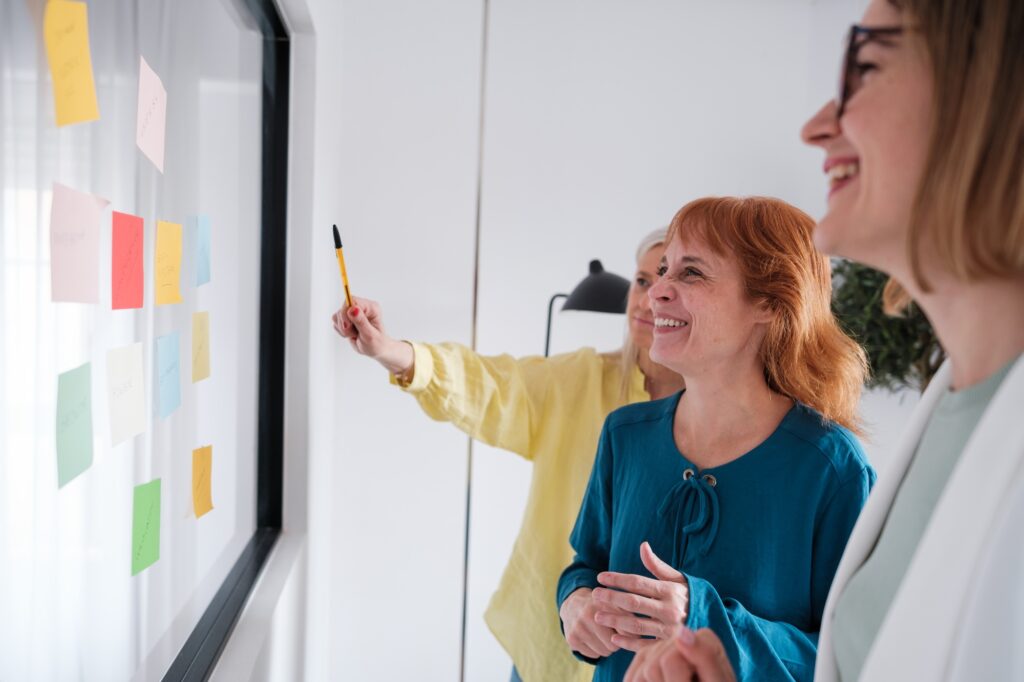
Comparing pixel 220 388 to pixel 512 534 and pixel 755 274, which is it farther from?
pixel 512 534

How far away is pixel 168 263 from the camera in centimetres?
107

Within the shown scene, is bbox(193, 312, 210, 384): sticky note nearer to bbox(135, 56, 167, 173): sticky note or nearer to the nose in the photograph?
bbox(135, 56, 167, 173): sticky note

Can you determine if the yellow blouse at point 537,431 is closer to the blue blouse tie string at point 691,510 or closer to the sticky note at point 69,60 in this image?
the blue blouse tie string at point 691,510

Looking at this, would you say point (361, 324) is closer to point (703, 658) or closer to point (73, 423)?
point (73, 423)

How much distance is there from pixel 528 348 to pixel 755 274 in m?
1.60

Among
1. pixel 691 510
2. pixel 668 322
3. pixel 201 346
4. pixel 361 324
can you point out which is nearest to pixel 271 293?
pixel 361 324

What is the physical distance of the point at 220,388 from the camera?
1444 millimetres

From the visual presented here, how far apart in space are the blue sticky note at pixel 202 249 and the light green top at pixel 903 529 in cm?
104

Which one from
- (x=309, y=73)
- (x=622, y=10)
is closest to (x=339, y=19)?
(x=309, y=73)

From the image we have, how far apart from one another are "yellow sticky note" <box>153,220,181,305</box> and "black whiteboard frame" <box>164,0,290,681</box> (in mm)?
629

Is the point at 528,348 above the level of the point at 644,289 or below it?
below

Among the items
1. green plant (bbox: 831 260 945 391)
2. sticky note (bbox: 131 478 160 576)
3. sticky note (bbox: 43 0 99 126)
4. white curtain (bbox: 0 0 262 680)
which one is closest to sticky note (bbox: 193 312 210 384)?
white curtain (bbox: 0 0 262 680)

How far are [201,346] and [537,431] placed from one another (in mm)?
797

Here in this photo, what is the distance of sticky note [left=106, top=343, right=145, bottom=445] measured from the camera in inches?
34.2
